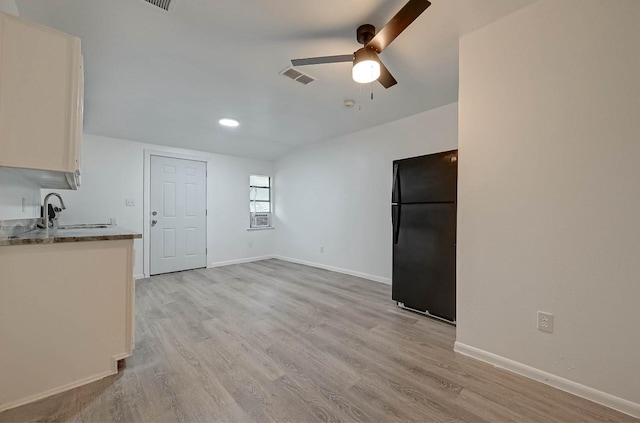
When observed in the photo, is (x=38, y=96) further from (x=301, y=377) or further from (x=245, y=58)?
(x=301, y=377)

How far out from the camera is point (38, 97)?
1383mm

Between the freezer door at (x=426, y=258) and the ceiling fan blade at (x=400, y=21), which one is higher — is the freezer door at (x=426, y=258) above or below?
below

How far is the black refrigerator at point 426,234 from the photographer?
248 centimetres

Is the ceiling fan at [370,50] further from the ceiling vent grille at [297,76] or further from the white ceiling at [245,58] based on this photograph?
the ceiling vent grille at [297,76]

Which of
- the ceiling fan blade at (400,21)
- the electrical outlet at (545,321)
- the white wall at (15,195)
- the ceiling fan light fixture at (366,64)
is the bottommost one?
the electrical outlet at (545,321)

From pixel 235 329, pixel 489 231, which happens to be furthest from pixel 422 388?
pixel 235 329

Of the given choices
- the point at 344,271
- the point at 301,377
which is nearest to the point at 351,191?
the point at 344,271

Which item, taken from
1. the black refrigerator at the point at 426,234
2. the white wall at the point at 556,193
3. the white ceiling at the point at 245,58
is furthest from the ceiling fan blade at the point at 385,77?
the black refrigerator at the point at 426,234

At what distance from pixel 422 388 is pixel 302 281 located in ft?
8.47

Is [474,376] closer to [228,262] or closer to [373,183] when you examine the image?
[373,183]

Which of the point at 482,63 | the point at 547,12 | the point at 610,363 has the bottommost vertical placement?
the point at 610,363

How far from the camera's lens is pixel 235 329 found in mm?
2363

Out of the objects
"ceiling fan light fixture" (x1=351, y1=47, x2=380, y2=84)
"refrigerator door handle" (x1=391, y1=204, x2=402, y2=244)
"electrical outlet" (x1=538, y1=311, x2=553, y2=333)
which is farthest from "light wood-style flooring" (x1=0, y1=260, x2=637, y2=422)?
"ceiling fan light fixture" (x1=351, y1=47, x2=380, y2=84)

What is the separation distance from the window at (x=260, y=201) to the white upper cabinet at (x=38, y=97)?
426cm
